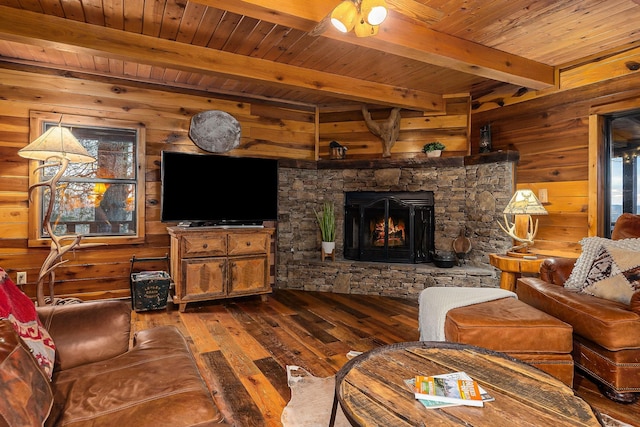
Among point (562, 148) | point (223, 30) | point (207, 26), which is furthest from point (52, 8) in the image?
point (562, 148)

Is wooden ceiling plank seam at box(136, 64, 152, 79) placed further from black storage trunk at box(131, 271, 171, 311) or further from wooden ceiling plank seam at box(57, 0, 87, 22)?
black storage trunk at box(131, 271, 171, 311)

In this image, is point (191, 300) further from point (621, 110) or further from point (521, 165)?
point (621, 110)

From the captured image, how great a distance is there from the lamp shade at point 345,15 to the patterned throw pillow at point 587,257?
231 cm

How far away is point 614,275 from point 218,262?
3.35 m

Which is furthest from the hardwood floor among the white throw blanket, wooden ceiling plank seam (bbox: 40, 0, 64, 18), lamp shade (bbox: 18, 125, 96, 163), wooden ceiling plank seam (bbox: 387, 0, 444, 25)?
wooden ceiling plank seam (bbox: 40, 0, 64, 18)

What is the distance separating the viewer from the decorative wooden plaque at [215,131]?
168 inches

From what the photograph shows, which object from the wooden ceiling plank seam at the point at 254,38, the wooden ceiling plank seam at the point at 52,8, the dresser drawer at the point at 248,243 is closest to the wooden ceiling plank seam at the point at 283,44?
the wooden ceiling plank seam at the point at 254,38

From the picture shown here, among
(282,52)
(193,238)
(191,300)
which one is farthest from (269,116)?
(191,300)

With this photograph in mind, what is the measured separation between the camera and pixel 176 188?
389 centimetres

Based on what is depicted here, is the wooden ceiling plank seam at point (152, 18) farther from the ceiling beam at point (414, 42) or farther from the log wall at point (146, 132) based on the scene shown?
the log wall at point (146, 132)

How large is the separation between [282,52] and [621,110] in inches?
124

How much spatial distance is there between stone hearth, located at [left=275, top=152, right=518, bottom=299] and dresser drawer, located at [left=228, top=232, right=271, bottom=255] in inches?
25.3

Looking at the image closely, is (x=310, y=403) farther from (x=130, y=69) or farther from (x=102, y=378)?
(x=130, y=69)

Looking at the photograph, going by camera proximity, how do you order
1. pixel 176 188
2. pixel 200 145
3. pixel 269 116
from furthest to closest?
pixel 269 116, pixel 200 145, pixel 176 188
